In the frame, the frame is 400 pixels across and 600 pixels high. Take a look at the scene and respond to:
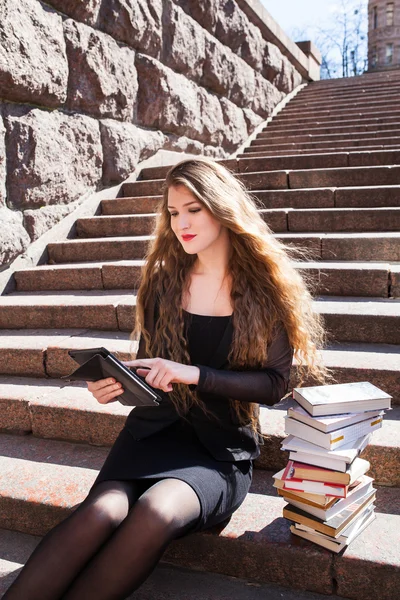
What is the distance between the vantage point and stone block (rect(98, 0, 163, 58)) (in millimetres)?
5191

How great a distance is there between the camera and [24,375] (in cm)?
349

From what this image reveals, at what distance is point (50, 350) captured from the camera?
11.1 feet

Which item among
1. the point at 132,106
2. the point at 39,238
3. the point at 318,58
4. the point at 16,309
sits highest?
the point at 318,58

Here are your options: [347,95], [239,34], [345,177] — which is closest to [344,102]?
[347,95]

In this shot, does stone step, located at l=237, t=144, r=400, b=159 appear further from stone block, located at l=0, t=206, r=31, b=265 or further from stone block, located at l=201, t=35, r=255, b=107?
stone block, located at l=0, t=206, r=31, b=265

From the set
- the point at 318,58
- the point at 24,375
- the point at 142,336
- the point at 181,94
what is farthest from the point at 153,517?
the point at 318,58

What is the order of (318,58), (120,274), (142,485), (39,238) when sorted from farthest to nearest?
(318,58), (39,238), (120,274), (142,485)

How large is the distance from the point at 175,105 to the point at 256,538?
17.3 ft

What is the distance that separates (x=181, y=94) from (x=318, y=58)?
7.29 metres

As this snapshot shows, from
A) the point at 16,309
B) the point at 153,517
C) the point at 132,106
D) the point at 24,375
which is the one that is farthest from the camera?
the point at 132,106

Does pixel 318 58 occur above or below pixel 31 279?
above

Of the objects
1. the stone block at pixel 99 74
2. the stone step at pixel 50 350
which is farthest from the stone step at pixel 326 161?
the stone step at pixel 50 350

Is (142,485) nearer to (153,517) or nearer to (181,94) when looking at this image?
(153,517)

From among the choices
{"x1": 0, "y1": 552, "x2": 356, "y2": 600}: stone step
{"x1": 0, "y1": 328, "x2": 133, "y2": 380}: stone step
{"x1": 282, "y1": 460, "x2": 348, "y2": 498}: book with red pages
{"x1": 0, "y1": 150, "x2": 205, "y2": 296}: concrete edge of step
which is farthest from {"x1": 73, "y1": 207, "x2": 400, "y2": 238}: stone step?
{"x1": 0, "y1": 552, "x2": 356, "y2": 600}: stone step
